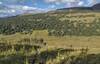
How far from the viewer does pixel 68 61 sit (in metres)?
28.7

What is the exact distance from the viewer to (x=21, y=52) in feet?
108

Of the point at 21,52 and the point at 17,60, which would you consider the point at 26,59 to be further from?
the point at 21,52

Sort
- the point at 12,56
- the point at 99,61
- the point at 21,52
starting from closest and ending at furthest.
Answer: the point at 99,61
the point at 12,56
the point at 21,52

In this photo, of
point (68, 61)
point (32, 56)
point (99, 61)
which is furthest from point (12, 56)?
point (99, 61)

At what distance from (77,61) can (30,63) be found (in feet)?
10.1

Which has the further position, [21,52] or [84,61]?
[21,52]

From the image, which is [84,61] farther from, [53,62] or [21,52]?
[21,52]

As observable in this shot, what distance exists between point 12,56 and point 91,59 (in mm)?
5609

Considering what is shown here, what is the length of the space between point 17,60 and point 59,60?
2.91m

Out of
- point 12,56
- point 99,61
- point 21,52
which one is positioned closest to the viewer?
point 99,61

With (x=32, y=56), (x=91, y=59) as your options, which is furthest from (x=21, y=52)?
(x=91, y=59)

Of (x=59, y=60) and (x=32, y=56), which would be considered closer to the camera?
(x=59, y=60)

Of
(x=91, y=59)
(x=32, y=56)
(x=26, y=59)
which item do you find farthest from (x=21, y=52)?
(x=91, y=59)

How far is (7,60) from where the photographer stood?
28719mm
